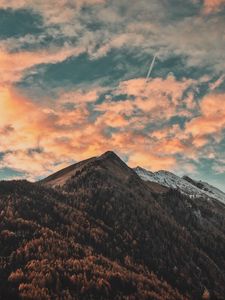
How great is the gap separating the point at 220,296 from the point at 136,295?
51366 mm

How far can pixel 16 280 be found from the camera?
90.6m

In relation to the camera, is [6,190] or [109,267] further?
[6,190]

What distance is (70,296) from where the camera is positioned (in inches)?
3423

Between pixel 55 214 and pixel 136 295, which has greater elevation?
pixel 55 214

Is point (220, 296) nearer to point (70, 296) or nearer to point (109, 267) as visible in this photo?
point (109, 267)

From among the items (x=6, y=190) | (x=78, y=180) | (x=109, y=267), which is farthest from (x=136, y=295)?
(x=78, y=180)

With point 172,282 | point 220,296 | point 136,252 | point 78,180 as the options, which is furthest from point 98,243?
point 78,180

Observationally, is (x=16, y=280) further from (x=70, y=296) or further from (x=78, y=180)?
(x=78, y=180)

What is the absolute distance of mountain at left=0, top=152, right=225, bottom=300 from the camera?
3777 inches

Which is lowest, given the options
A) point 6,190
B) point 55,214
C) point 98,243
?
point 98,243

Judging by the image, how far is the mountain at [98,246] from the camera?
315 feet

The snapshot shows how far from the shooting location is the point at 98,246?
131m

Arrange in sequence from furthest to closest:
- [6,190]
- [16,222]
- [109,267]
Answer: [6,190] → [16,222] → [109,267]

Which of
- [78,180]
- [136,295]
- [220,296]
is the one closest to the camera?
[136,295]
